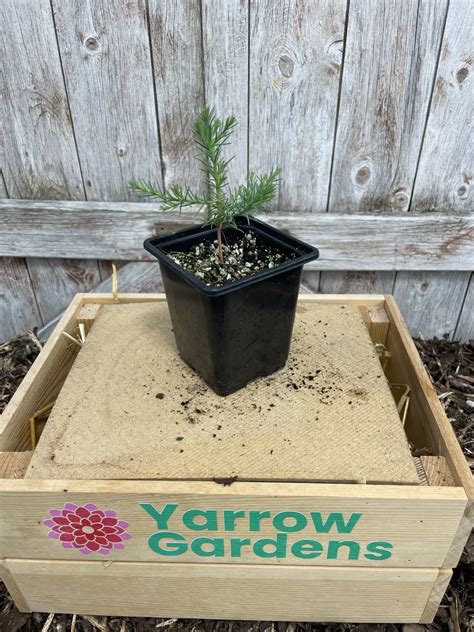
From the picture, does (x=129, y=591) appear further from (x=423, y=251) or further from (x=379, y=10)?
(x=379, y=10)

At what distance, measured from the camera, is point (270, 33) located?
1066 millimetres

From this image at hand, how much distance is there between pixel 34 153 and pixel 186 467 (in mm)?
945

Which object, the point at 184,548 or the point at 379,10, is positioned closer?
the point at 184,548

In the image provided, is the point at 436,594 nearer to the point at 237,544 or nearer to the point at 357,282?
the point at 237,544

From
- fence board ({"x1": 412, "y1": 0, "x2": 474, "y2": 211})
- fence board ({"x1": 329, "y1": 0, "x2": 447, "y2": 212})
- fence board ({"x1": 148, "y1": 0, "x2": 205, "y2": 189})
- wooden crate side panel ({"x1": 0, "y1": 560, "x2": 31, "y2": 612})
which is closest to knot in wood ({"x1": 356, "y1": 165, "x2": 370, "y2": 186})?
fence board ({"x1": 329, "y1": 0, "x2": 447, "y2": 212})

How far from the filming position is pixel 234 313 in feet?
2.51

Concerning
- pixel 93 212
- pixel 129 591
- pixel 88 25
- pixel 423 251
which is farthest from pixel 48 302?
pixel 423 251

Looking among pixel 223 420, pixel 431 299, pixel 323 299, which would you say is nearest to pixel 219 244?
pixel 223 420

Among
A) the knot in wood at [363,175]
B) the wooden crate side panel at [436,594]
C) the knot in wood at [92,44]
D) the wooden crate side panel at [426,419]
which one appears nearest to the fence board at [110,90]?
the knot in wood at [92,44]

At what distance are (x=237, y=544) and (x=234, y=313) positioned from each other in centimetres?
39

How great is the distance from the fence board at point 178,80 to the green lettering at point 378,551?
94cm

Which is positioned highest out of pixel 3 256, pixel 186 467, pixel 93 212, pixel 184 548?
pixel 93 212

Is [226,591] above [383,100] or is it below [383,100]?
below

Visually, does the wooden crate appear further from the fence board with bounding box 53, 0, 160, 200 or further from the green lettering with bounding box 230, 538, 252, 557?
the fence board with bounding box 53, 0, 160, 200
